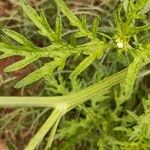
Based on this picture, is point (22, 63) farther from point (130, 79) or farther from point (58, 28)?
point (130, 79)

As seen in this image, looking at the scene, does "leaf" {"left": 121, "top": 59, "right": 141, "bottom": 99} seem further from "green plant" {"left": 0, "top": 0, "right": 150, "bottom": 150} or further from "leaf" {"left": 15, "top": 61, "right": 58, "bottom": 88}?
"leaf" {"left": 15, "top": 61, "right": 58, "bottom": 88}

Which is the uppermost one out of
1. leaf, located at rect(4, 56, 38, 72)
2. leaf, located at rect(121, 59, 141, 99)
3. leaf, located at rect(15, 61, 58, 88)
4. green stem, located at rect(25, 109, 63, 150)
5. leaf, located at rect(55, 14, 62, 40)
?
leaf, located at rect(55, 14, 62, 40)

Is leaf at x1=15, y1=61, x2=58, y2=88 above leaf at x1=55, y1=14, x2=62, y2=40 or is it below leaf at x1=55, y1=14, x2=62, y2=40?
below

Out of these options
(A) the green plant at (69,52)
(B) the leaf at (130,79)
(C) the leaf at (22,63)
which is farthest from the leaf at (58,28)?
(B) the leaf at (130,79)

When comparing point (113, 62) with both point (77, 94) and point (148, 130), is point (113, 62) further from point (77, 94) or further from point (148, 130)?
point (77, 94)

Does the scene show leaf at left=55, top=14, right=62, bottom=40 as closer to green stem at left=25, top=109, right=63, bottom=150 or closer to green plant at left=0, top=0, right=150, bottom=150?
green plant at left=0, top=0, right=150, bottom=150

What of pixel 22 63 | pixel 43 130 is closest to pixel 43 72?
pixel 22 63

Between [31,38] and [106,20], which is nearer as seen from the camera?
[106,20]

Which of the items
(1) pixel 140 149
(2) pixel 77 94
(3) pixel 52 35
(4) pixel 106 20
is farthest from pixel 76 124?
(3) pixel 52 35

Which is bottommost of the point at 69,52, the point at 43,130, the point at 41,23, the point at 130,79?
the point at 43,130

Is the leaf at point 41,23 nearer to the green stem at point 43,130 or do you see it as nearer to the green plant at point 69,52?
the green plant at point 69,52

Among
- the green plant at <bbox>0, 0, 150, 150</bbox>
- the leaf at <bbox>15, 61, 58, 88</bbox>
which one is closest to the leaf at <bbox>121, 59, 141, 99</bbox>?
the green plant at <bbox>0, 0, 150, 150</bbox>
